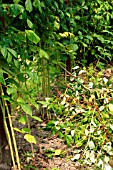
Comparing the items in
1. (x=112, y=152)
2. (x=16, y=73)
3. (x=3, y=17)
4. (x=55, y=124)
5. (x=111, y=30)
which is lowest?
(x=112, y=152)


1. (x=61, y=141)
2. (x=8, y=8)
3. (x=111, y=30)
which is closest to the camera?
(x=8, y=8)

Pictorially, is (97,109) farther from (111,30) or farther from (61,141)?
(111,30)

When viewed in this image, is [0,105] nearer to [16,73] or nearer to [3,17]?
[16,73]

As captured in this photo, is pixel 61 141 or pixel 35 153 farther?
pixel 61 141

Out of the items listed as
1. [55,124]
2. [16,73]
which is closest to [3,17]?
[16,73]

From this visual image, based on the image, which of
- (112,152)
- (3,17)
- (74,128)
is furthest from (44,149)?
(3,17)

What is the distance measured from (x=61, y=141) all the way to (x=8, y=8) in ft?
4.21

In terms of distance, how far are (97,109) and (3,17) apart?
1.24 metres

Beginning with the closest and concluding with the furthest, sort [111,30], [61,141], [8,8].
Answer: [8,8] < [61,141] < [111,30]

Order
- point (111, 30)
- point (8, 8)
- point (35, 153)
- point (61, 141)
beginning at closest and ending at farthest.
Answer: point (8, 8)
point (35, 153)
point (61, 141)
point (111, 30)

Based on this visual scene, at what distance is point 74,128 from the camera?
107 inches

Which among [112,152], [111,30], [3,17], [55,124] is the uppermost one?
[3,17]

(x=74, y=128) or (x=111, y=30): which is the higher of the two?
Answer: (x=111, y=30)

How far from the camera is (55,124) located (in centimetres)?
262
